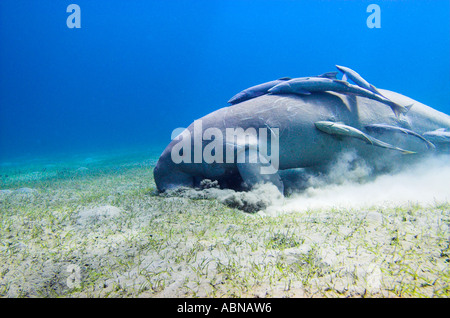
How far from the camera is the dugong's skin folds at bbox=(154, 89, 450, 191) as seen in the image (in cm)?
428

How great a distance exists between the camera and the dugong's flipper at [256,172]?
12.5ft

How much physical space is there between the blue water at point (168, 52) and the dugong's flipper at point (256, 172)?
93047mm

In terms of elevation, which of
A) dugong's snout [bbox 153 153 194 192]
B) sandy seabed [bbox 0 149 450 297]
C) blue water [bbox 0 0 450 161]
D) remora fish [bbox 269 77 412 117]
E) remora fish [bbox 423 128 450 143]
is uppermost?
blue water [bbox 0 0 450 161]

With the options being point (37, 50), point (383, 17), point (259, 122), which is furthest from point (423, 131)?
point (383, 17)

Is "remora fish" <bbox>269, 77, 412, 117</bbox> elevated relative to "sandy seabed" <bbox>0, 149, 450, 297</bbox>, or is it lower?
elevated

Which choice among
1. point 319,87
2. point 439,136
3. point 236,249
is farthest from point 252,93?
point 439,136

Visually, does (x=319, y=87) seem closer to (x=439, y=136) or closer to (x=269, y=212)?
(x=439, y=136)

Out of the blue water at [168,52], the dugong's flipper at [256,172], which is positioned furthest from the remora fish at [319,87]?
the blue water at [168,52]

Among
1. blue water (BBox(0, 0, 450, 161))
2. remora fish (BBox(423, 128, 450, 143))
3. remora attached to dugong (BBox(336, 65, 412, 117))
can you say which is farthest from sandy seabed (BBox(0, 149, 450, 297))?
blue water (BBox(0, 0, 450, 161))

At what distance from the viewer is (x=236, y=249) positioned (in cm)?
203

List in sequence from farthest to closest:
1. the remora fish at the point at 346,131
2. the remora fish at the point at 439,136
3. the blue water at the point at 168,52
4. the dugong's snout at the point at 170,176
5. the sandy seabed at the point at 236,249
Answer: the blue water at the point at 168,52
the remora fish at the point at 439,136
the dugong's snout at the point at 170,176
the remora fish at the point at 346,131
the sandy seabed at the point at 236,249

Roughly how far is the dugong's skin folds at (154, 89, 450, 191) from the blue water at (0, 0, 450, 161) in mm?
92038

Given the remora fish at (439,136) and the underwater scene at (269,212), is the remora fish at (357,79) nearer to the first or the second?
the underwater scene at (269,212)

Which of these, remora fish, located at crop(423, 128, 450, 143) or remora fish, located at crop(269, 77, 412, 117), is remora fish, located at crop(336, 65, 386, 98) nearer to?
remora fish, located at crop(269, 77, 412, 117)
